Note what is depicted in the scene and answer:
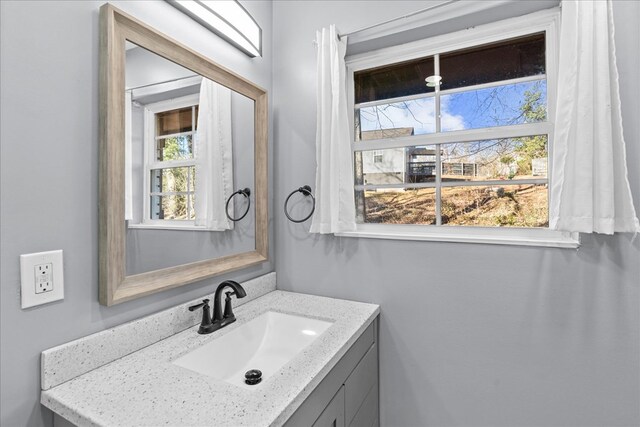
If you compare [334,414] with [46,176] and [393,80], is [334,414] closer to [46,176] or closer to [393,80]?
[46,176]

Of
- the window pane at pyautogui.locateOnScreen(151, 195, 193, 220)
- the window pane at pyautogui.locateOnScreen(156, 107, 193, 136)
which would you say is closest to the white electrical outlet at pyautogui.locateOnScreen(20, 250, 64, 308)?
the window pane at pyautogui.locateOnScreen(151, 195, 193, 220)

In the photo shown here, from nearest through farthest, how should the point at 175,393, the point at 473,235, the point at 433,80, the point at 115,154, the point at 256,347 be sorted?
the point at 175,393, the point at 115,154, the point at 256,347, the point at 473,235, the point at 433,80

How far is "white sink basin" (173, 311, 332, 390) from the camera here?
3.67 ft

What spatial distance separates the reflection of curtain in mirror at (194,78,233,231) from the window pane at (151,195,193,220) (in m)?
0.07

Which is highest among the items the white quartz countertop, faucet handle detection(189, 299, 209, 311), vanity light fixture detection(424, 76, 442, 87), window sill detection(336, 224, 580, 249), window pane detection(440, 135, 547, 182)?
vanity light fixture detection(424, 76, 442, 87)

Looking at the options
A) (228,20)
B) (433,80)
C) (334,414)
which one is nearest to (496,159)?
(433,80)

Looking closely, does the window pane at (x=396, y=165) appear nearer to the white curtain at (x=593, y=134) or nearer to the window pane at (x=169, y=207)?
the white curtain at (x=593, y=134)

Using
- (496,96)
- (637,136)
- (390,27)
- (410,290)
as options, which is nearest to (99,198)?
(410,290)

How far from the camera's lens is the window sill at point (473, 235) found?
127 cm

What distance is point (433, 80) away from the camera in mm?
1572

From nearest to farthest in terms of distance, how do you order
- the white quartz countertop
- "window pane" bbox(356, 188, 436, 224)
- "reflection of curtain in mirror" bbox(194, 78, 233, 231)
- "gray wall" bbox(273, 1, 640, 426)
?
1. the white quartz countertop
2. "gray wall" bbox(273, 1, 640, 426)
3. "reflection of curtain in mirror" bbox(194, 78, 233, 231)
4. "window pane" bbox(356, 188, 436, 224)

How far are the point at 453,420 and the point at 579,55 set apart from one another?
62.4 inches

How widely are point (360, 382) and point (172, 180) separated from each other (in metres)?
1.12

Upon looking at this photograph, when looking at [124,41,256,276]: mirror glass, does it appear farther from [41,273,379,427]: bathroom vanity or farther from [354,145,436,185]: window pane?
[354,145,436,185]: window pane
